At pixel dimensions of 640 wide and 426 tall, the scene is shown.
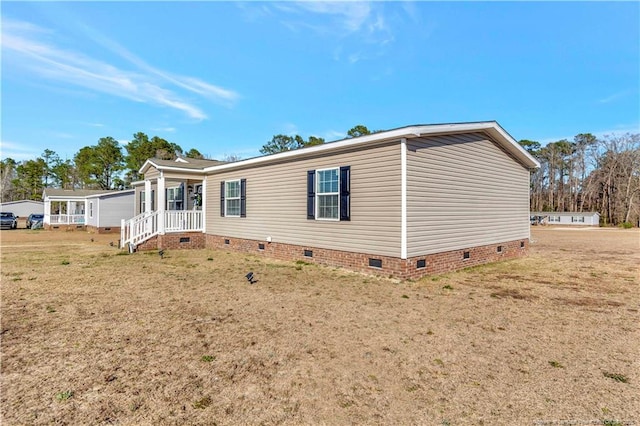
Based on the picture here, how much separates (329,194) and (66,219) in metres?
27.9

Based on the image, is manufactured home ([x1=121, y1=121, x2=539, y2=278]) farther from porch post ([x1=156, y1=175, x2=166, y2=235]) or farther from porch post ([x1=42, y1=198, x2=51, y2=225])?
porch post ([x1=42, y1=198, x2=51, y2=225])

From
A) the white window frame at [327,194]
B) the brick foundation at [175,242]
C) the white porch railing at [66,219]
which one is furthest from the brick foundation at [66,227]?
the white window frame at [327,194]

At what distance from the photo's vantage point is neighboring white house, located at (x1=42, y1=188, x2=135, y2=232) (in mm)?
23531

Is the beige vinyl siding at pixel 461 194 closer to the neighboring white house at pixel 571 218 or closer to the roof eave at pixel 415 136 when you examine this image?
the roof eave at pixel 415 136

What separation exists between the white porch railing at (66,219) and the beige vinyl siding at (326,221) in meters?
20.5

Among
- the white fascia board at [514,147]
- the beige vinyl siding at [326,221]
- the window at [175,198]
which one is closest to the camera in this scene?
the beige vinyl siding at [326,221]

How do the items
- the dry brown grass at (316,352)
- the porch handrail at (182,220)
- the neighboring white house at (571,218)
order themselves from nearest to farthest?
the dry brown grass at (316,352), the porch handrail at (182,220), the neighboring white house at (571,218)

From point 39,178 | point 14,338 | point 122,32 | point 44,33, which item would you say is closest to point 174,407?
point 14,338

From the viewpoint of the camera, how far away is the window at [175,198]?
1570 centimetres

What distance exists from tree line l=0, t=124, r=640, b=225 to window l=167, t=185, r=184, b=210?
2218 centimetres

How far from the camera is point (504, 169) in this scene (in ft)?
35.8

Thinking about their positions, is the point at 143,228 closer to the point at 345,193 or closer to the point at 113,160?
the point at 345,193

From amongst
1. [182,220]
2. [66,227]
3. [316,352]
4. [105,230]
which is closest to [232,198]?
[182,220]

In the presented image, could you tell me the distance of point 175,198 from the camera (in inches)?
627
